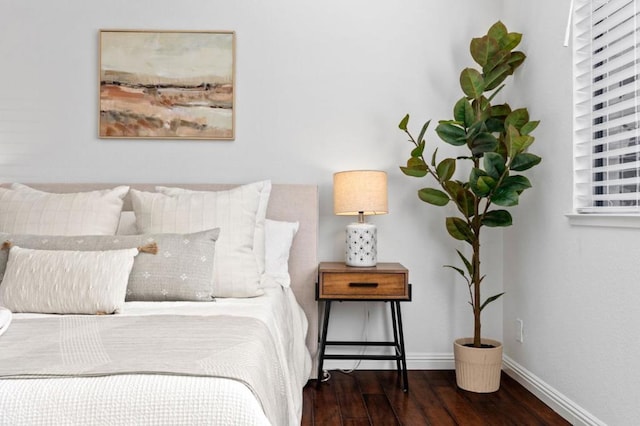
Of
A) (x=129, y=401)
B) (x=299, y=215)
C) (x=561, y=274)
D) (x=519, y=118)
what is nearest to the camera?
(x=129, y=401)

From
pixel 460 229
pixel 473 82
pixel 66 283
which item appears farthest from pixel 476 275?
pixel 66 283

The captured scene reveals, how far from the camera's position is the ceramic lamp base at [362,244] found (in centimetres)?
312

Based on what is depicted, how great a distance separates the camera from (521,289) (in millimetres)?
3148

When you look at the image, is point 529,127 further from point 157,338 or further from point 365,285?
point 157,338

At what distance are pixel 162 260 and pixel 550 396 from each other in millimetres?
1989

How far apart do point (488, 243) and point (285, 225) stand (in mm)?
1292

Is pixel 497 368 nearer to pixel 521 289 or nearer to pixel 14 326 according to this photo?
pixel 521 289

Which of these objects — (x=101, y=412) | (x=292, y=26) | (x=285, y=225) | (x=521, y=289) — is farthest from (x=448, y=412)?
(x=292, y=26)

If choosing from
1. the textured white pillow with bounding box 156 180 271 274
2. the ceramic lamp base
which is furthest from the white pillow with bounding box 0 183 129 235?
the ceramic lamp base

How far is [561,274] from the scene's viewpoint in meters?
2.67

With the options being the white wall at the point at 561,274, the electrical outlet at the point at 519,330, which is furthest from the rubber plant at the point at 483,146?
the electrical outlet at the point at 519,330

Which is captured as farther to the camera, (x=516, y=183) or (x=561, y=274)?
(x=516, y=183)

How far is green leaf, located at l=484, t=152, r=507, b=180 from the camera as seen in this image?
276 cm

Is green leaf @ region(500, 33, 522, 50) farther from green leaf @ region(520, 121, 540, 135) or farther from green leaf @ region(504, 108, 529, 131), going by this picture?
green leaf @ region(520, 121, 540, 135)
